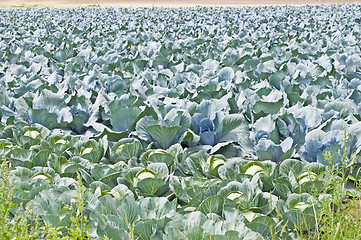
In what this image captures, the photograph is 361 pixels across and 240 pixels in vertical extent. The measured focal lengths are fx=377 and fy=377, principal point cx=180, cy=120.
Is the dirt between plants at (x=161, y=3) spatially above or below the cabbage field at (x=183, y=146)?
below

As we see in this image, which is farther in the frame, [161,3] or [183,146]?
[161,3]

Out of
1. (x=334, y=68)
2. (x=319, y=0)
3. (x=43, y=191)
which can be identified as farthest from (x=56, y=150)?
(x=319, y=0)

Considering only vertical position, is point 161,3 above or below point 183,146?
below

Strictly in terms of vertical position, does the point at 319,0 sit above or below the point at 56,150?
below

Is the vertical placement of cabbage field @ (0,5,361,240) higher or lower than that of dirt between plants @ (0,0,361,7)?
higher

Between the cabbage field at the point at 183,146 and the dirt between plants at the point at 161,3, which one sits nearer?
the cabbage field at the point at 183,146

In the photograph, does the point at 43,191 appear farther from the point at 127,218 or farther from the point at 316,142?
the point at 316,142

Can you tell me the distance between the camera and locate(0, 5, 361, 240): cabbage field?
211 cm

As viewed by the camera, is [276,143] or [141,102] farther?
[141,102]

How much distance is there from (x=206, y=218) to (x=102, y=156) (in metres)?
1.27

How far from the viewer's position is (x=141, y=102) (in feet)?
12.4

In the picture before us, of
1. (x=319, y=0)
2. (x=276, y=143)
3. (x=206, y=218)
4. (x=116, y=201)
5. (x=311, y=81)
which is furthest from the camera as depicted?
(x=319, y=0)

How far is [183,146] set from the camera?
3.55 metres

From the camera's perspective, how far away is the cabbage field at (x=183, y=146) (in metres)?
2.11
